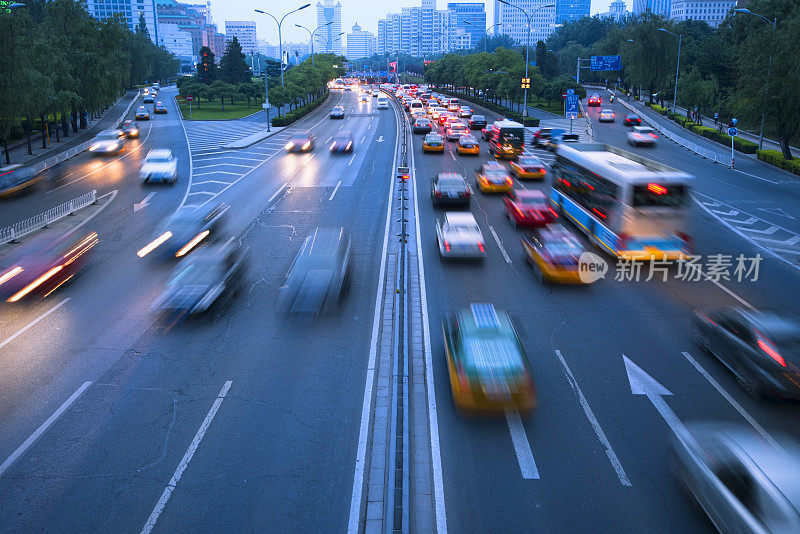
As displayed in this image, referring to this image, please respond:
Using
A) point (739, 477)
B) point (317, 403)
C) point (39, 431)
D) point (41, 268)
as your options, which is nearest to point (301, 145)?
point (41, 268)

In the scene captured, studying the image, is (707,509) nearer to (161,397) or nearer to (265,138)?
(161,397)

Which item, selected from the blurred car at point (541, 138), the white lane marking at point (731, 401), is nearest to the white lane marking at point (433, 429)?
the white lane marking at point (731, 401)

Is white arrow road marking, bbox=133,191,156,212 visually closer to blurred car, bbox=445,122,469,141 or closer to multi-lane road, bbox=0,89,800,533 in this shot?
multi-lane road, bbox=0,89,800,533

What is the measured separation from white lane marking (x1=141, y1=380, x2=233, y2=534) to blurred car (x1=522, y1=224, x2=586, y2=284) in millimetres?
10028

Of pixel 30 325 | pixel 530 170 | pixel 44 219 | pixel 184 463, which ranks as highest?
pixel 530 170

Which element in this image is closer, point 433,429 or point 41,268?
point 433,429

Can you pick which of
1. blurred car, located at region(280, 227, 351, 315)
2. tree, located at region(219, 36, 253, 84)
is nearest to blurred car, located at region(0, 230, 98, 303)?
blurred car, located at region(280, 227, 351, 315)

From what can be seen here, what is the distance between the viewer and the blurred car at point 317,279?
602 inches

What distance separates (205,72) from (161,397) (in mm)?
108473

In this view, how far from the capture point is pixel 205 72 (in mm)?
107375

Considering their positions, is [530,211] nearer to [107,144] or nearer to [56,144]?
[107,144]

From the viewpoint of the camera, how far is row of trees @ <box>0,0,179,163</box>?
116ft

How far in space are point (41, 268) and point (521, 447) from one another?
1596cm

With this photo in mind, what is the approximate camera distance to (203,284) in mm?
15508
